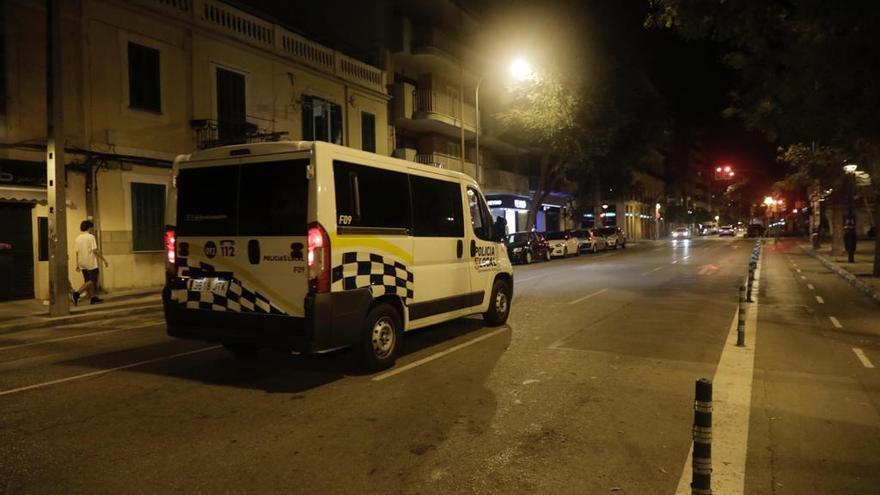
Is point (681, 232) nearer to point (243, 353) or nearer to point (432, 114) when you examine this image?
point (432, 114)

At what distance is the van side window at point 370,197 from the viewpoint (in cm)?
625

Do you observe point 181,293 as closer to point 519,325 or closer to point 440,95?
point 519,325

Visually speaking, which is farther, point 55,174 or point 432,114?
point 432,114

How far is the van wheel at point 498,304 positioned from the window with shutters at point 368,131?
17242mm

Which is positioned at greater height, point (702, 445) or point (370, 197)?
point (370, 197)

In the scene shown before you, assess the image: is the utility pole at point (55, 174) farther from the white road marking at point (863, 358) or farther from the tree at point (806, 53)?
the white road marking at point (863, 358)

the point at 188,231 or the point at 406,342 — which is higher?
the point at 188,231

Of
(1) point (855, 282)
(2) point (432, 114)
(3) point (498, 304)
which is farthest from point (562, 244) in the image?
(3) point (498, 304)

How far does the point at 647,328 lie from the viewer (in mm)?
9820

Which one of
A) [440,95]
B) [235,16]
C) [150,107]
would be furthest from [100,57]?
[440,95]

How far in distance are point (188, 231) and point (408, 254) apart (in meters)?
2.55

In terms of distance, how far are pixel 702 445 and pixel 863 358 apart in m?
6.42

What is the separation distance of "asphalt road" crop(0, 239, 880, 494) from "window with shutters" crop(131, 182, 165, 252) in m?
7.15

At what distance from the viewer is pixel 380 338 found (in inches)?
272
